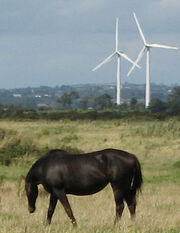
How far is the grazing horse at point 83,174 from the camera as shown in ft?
37.3

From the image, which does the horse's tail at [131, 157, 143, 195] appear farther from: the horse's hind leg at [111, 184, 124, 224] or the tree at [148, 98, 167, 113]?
the tree at [148, 98, 167, 113]

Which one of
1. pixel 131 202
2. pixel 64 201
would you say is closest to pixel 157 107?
pixel 131 202

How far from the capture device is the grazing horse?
1136 centimetres

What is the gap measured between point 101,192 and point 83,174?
20.2ft

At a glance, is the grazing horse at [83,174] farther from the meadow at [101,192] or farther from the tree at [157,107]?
the tree at [157,107]

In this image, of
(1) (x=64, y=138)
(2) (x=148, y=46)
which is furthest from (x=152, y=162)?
(2) (x=148, y=46)

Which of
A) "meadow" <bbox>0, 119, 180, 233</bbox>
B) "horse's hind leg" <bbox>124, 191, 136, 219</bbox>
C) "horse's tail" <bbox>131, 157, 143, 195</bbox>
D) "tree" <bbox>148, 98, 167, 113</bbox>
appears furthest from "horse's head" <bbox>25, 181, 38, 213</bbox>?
"tree" <bbox>148, 98, 167, 113</bbox>

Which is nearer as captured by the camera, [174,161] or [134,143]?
[174,161]

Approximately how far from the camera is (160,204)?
48.6 ft

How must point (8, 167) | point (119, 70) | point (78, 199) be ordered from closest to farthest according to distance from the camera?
point (78, 199) → point (8, 167) → point (119, 70)

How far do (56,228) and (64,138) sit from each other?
86.8 ft

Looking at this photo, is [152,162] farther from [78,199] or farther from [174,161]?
[78,199]

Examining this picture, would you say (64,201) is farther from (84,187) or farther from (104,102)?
(104,102)

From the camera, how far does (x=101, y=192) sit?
17484mm
